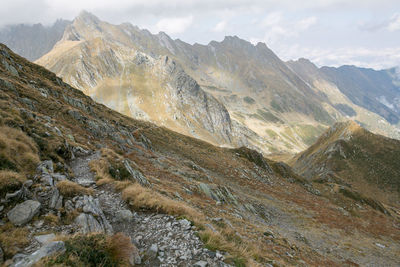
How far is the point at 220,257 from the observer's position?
8.37m

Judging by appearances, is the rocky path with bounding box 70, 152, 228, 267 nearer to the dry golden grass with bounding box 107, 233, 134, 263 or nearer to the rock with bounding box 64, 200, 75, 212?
the rock with bounding box 64, 200, 75, 212

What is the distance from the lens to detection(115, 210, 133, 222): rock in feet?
34.1

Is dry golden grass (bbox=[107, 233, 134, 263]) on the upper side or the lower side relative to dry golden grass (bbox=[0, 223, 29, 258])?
lower

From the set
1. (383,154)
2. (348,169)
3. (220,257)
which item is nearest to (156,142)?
(220,257)

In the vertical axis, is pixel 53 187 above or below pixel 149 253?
above

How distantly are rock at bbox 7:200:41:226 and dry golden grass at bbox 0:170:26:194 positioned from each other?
38.1 inches

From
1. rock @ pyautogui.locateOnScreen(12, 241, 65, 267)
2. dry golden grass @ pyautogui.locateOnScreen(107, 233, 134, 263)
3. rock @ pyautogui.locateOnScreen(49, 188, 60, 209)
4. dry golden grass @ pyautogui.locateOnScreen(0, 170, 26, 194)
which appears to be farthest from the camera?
rock @ pyautogui.locateOnScreen(49, 188, 60, 209)

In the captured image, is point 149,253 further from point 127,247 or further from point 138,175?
point 138,175

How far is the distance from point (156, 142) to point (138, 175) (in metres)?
33.0

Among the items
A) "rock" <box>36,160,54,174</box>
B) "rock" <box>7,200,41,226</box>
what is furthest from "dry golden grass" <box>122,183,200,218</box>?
"rock" <box>36,160,54,174</box>

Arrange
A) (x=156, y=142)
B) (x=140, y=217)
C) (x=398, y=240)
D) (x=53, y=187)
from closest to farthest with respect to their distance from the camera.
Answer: (x=53, y=187) → (x=140, y=217) → (x=398, y=240) → (x=156, y=142)

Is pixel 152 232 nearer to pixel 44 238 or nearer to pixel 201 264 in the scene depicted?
pixel 201 264

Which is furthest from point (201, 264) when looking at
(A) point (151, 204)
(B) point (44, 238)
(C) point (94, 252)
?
(B) point (44, 238)

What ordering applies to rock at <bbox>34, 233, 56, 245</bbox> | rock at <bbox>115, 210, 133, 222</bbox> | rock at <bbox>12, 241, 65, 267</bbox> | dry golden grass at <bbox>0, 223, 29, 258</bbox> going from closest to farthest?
1. rock at <bbox>12, 241, 65, 267</bbox>
2. dry golden grass at <bbox>0, 223, 29, 258</bbox>
3. rock at <bbox>34, 233, 56, 245</bbox>
4. rock at <bbox>115, 210, 133, 222</bbox>
